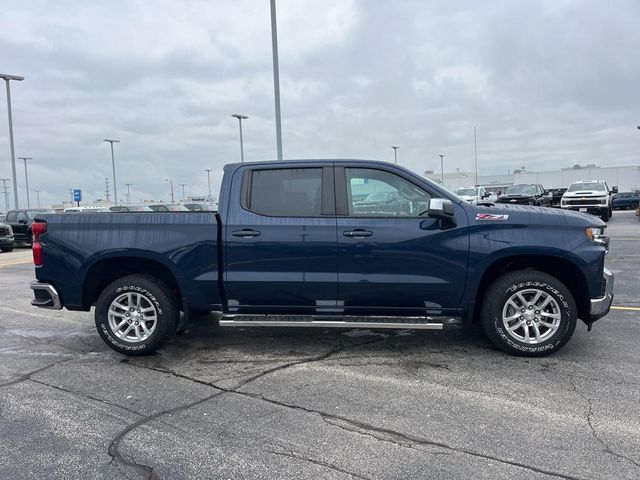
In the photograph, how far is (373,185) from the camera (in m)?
5.30

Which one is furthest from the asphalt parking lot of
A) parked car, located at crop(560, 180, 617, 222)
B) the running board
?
parked car, located at crop(560, 180, 617, 222)

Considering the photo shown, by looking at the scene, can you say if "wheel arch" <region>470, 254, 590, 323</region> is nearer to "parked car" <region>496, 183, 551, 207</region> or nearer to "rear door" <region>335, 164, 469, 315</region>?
"rear door" <region>335, 164, 469, 315</region>

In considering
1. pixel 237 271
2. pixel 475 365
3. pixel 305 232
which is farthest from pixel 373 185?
pixel 475 365

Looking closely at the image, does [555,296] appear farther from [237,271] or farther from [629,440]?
[237,271]

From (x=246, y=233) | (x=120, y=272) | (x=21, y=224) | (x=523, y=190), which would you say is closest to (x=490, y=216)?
(x=246, y=233)

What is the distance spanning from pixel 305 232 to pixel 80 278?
2.43 m

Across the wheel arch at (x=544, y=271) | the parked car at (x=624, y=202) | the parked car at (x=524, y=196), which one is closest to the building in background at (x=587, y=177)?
the parked car at (x=624, y=202)

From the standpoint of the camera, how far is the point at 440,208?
15.8 ft

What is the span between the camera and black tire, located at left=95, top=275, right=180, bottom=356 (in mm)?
5402

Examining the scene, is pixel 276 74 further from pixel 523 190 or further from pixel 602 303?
pixel 523 190

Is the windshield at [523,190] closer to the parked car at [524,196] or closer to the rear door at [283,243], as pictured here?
the parked car at [524,196]

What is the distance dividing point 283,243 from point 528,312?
97.2 inches

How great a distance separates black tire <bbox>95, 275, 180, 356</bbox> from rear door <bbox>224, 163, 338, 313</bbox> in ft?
2.22

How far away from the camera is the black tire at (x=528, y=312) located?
5.03 m
